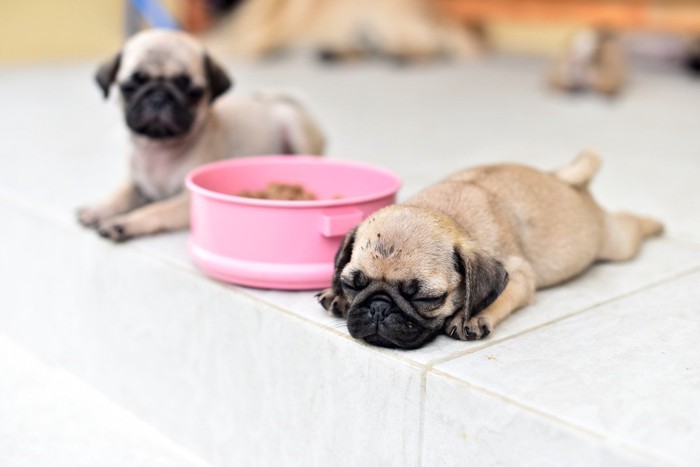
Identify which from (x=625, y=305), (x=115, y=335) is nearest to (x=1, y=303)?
(x=115, y=335)

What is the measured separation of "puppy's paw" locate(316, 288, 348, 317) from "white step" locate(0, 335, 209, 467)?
0.48 meters

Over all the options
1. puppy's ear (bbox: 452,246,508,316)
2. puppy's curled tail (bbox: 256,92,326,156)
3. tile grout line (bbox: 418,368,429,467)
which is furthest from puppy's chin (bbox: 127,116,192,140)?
tile grout line (bbox: 418,368,429,467)

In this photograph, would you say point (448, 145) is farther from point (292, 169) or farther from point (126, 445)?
point (126, 445)

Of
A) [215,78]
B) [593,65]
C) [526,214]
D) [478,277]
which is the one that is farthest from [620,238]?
[593,65]

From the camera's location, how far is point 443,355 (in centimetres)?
157

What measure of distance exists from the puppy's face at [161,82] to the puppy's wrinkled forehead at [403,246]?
0.80 metres

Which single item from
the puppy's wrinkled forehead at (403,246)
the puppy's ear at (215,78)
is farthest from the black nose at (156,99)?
the puppy's wrinkled forehead at (403,246)

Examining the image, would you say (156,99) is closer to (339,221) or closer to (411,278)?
(339,221)

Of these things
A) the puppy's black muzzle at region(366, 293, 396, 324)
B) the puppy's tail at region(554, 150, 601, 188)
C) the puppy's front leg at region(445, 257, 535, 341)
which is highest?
the puppy's tail at region(554, 150, 601, 188)

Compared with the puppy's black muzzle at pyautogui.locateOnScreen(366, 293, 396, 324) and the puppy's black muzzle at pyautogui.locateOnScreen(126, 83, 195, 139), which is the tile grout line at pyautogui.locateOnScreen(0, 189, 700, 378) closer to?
the puppy's black muzzle at pyautogui.locateOnScreen(366, 293, 396, 324)

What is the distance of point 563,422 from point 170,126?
1283mm

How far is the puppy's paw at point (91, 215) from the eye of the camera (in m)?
2.34

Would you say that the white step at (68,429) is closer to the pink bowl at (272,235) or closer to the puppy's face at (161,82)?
the pink bowl at (272,235)

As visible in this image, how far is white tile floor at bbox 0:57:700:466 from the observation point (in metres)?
1.42
